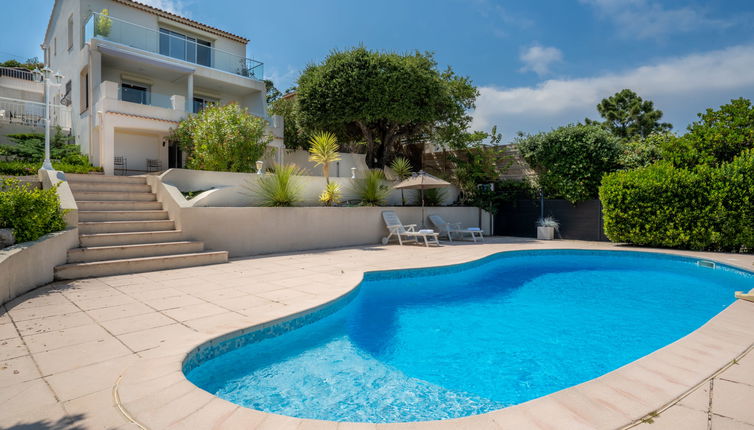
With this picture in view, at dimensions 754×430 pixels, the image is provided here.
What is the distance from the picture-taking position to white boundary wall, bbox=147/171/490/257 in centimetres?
880

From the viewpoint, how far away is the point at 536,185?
1558 centimetres

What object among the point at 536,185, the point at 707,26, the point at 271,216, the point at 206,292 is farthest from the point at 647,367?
the point at 707,26

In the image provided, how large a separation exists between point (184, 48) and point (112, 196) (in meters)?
10.3

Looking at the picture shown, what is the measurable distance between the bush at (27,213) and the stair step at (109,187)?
2884 mm

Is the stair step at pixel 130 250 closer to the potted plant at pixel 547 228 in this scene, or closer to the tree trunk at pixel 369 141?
the tree trunk at pixel 369 141

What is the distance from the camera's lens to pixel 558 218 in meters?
14.9

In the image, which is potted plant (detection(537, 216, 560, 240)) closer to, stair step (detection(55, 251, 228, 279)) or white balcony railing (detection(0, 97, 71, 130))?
stair step (detection(55, 251, 228, 279))

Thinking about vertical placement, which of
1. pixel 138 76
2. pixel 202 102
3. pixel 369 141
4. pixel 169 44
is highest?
pixel 169 44

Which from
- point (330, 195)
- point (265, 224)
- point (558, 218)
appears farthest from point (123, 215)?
point (558, 218)

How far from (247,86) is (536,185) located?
1393cm

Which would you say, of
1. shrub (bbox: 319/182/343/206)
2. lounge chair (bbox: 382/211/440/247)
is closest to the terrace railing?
shrub (bbox: 319/182/343/206)

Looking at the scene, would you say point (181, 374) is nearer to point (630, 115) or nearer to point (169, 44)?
point (169, 44)

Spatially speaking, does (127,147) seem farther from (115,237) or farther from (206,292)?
(206,292)

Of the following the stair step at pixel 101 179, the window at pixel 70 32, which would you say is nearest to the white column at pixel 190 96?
the window at pixel 70 32
